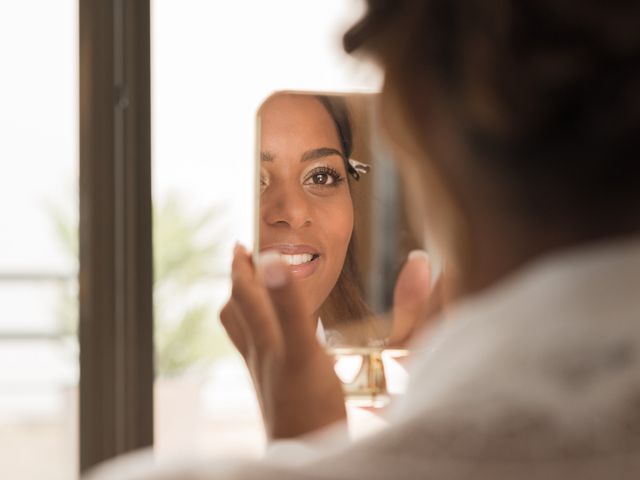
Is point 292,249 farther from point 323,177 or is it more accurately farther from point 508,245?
point 508,245

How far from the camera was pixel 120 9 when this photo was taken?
3.92 feet

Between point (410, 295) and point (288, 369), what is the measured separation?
433 mm

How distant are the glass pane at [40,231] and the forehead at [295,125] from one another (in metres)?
0.43

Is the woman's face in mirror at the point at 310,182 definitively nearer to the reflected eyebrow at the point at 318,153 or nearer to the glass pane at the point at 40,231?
the reflected eyebrow at the point at 318,153

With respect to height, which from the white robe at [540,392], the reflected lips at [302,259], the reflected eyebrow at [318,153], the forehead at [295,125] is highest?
the forehead at [295,125]

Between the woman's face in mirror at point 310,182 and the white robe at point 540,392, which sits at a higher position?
the woman's face in mirror at point 310,182

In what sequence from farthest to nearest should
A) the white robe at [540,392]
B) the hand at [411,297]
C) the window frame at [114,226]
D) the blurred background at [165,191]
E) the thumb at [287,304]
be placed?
1. the blurred background at [165,191]
2. the window frame at [114,226]
3. the hand at [411,297]
4. the thumb at [287,304]
5. the white robe at [540,392]

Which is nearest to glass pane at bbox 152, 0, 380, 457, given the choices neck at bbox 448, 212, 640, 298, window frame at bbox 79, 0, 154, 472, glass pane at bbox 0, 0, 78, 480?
glass pane at bbox 0, 0, 78, 480

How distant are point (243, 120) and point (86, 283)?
61cm

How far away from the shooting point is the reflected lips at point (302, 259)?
2.91 ft

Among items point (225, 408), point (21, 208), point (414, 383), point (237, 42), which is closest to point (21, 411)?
point (21, 208)

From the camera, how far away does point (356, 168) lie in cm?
90

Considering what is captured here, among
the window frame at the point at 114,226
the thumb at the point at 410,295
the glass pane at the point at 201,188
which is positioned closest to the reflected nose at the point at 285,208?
the thumb at the point at 410,295

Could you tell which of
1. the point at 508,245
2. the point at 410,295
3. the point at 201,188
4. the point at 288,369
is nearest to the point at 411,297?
the point at 410,295
